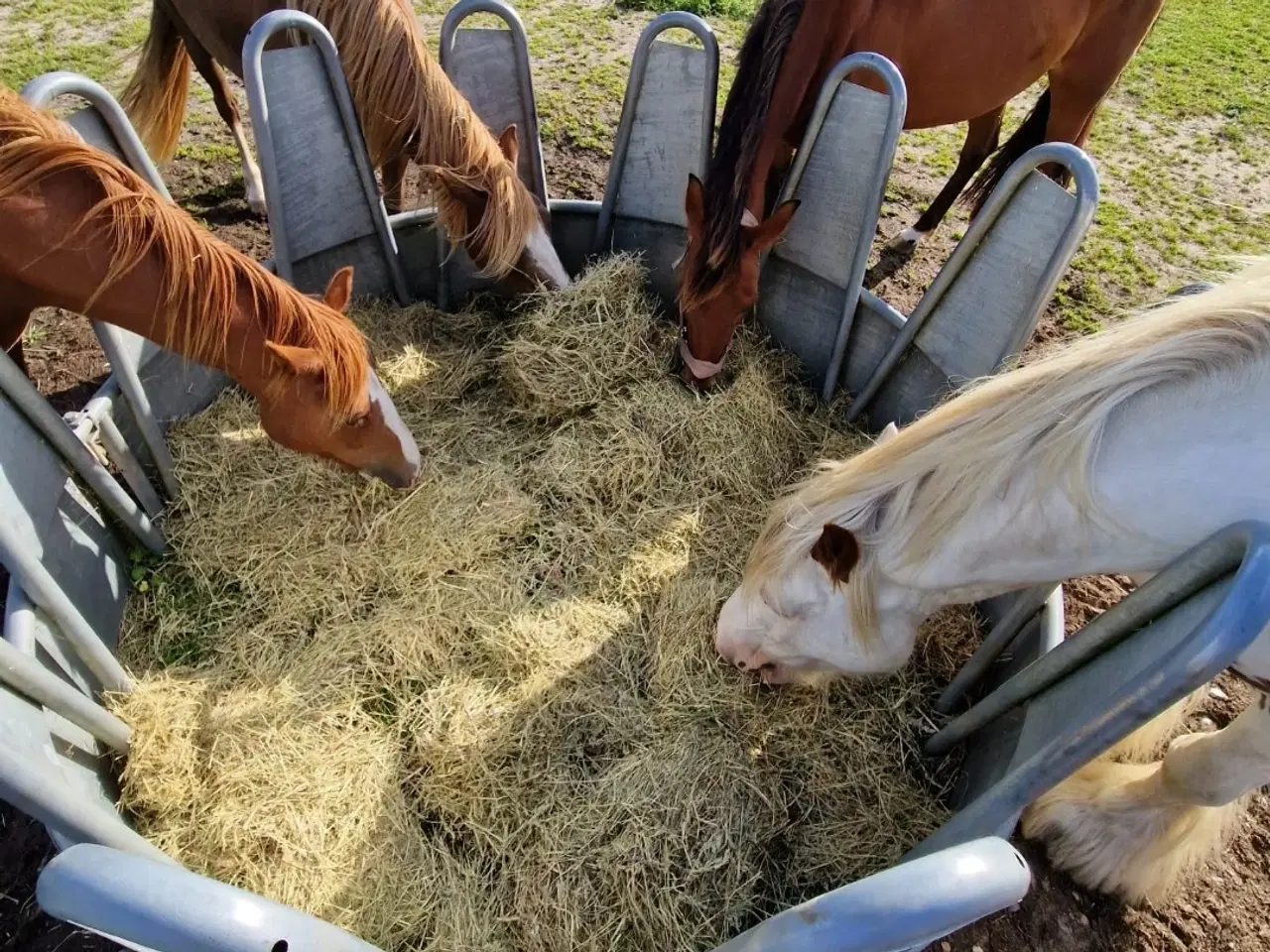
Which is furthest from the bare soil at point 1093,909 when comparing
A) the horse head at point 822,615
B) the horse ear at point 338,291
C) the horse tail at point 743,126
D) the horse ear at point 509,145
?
the horse ear at point 509,145

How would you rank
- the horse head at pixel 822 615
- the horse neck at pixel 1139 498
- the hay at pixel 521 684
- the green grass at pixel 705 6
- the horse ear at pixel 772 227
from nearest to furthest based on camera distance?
1. the horse neck at pixel 1139 498
2. the horse head at pixel 822 615
3. the hay at pixel 521 684
4. the horse ear at pixel 772 227
5. the green grass at pixel 705 6

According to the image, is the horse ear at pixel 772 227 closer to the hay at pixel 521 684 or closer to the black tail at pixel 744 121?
the black tail at pixel 744 121

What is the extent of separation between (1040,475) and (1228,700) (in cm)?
A: 172

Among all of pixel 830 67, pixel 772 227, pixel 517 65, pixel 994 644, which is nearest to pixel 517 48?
pixel 517 65

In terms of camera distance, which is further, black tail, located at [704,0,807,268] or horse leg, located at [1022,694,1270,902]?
black tail, located at [704,0,807,268]

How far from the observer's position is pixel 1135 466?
1409mm

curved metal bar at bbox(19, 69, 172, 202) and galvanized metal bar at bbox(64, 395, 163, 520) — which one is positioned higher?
curved metal bar at bbox(19, 69, 172, 202)

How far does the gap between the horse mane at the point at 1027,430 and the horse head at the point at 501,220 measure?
174cm

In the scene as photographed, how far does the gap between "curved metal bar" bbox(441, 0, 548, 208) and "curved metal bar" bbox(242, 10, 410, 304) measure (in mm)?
470

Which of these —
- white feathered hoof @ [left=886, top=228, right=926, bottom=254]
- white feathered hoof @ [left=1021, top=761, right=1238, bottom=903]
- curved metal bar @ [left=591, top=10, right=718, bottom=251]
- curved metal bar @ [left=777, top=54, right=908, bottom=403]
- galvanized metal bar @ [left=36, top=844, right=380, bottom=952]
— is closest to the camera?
galvanized metal bar @ [left=36, top=844, right=380, bottom=952]

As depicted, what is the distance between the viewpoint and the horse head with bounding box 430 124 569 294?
2.83 meters

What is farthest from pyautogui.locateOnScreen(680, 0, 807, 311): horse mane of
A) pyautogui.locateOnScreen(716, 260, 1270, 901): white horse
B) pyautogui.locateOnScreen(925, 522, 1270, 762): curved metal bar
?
pyautogui.locateOnScreen(925, 522, 1270, 762): curved metal bar

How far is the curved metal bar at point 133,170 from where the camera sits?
1.98 metres

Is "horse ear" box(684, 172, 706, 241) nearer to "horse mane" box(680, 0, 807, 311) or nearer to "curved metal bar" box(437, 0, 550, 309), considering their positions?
"horse mane" box(680, 0, 807, 311)
